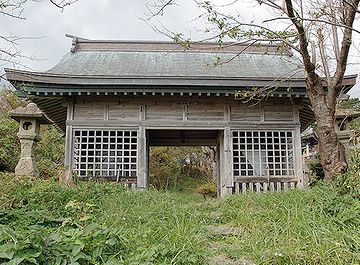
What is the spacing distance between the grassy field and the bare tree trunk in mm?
490

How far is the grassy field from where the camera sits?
2785 millimetres

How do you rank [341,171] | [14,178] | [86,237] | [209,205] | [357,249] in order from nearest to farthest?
[86,237] < [357,249] < [341,171] < [209,205] < [14,178]

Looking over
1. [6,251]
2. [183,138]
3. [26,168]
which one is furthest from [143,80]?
[6,251]

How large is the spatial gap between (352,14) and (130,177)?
551cm

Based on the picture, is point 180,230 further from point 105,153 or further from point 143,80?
point 105,153

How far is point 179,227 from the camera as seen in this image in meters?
3.88

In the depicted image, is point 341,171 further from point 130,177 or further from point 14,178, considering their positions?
point 14,178

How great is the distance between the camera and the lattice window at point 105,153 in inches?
330

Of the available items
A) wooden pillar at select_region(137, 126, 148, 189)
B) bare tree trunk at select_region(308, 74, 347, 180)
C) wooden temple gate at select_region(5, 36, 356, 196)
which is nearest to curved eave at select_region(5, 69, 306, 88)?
wooden temple gate at select_region(5, 36, 356, 196)

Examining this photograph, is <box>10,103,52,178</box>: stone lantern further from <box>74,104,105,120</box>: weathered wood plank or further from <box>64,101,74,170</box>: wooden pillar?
<box>74,104,105,120</box>: weathered wood plank

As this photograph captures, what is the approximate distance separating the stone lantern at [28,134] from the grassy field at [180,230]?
6.79 ft

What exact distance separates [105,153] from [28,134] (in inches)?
69.4

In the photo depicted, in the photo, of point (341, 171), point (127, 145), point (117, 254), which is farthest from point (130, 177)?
point (117, 254)

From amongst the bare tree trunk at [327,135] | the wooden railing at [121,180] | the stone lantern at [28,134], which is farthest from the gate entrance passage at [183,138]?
the bare tree trunk at [327,135]
